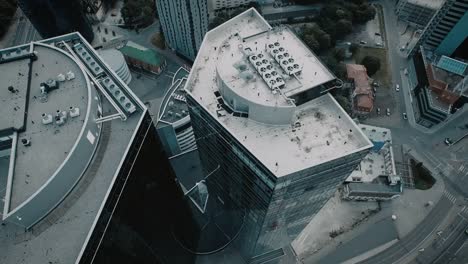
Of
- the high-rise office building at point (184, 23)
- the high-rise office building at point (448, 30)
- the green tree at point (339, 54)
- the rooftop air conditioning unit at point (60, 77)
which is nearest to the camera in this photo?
the rooftop air conditioning unit at point (60, 77)

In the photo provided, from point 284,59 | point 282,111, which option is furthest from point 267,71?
point 282,111

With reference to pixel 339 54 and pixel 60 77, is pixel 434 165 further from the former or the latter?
pixel 60 77

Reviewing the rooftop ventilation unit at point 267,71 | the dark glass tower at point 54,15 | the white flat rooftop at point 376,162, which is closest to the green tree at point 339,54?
the white flat rooftop at point 376,162

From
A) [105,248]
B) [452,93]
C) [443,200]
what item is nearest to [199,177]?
[105,248]

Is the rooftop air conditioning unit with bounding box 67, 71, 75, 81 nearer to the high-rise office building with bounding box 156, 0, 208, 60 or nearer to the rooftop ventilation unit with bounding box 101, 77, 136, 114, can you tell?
the rooftop ventilation unit with bounding box 101, 77, 136, 114

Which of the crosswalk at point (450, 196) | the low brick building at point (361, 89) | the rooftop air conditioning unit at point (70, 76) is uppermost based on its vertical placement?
the rooftop air conditioning unit at point (70, 76)

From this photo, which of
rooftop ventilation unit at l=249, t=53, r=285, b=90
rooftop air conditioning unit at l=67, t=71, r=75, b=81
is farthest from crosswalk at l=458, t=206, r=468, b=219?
rooftop air conditioning unit at l=67, t=71, r=75, b=81

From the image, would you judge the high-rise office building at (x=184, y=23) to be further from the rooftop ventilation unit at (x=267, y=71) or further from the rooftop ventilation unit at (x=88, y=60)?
the rooftop ventilation unit at (x=267, y=71)
